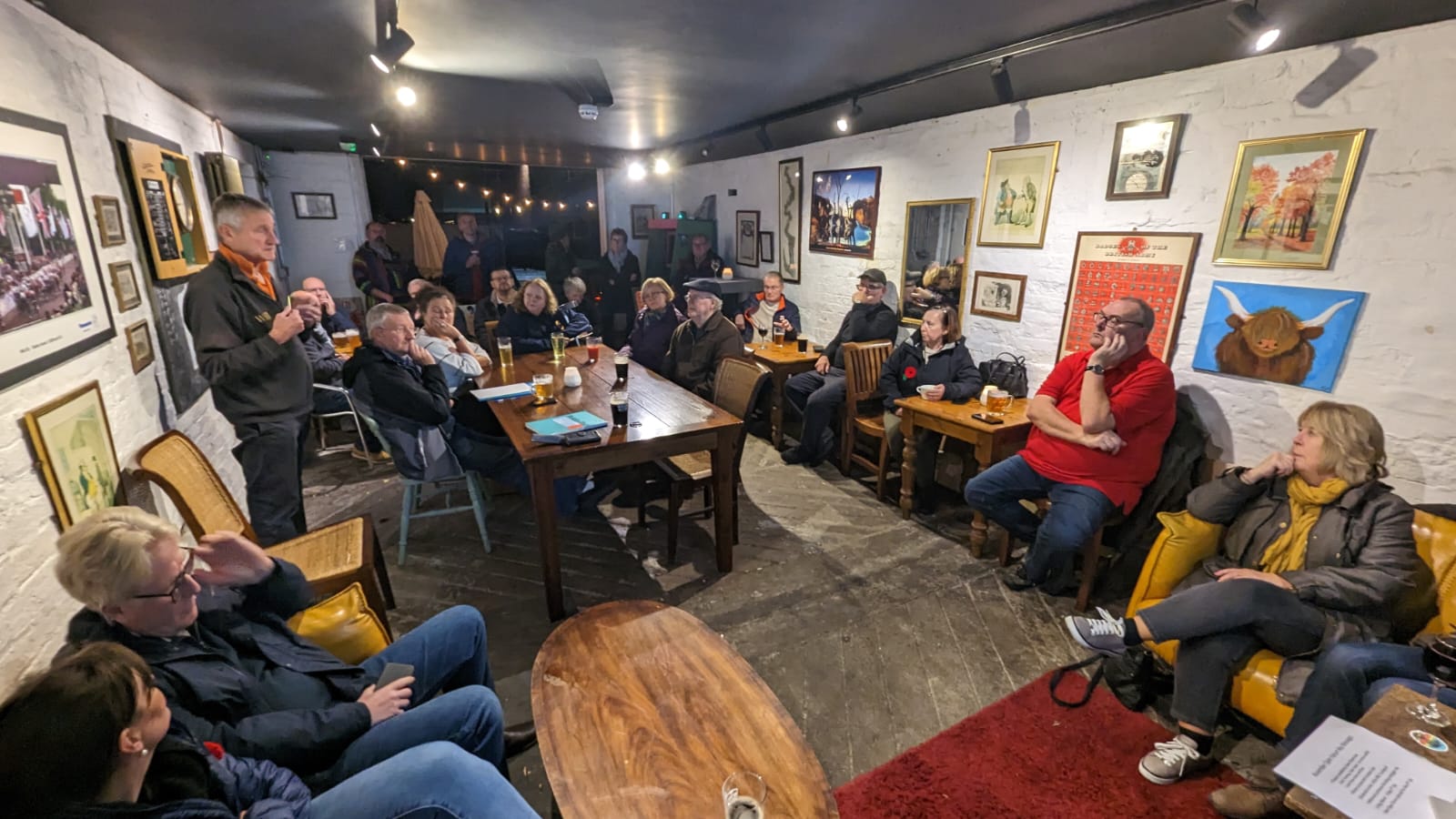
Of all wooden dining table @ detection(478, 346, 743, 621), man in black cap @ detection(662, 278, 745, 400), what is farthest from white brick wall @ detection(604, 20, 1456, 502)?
wooden dining table @ detection(478, 346, 743, 621)

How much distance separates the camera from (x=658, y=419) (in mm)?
2812

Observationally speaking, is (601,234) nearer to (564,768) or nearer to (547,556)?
(547,556)

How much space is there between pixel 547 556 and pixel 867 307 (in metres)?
3.09

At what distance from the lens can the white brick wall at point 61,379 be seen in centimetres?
151

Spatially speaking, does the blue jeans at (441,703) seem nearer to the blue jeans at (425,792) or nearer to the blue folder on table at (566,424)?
the blue jeans at (425,792)

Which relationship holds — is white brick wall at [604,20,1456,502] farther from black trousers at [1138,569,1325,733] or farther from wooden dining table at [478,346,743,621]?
wooden dining table at [478,346,743,621]

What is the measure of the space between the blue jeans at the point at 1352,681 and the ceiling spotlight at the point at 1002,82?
9.00ft

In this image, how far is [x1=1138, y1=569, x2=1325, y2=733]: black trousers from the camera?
1.89 meters

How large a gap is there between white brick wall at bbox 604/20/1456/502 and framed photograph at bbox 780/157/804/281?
1.55 m

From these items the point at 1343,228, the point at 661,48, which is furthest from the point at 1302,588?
the point at 661,48

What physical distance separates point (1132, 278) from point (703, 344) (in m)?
2.42

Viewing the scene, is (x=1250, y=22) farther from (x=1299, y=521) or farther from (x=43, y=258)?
(x=43, y=258)

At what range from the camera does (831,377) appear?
4.51 metres

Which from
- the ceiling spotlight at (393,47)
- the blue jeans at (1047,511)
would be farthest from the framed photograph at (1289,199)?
the ceiling spotlight at (393,47)
